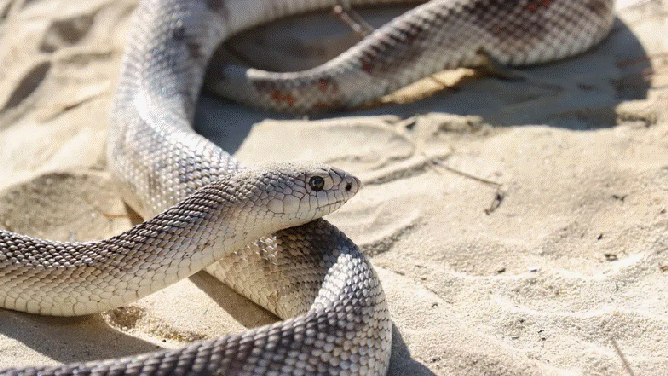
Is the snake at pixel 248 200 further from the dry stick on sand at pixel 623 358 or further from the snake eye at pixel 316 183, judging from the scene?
the dry stick on sand at pixel 623 358

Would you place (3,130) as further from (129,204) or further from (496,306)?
(496,306)

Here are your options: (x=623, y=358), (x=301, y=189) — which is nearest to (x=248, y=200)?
(x=301, y=189)

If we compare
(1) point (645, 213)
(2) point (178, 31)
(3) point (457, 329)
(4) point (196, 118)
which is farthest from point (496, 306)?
(2) point (178, 31)

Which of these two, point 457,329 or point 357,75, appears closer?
point 457,329

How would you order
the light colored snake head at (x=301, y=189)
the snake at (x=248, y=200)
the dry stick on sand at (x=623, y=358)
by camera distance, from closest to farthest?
the snake at (x=248, y=200) → the dry stick on sand at (x=623, y=358) → the light colored snake head at (x=301, y=189)

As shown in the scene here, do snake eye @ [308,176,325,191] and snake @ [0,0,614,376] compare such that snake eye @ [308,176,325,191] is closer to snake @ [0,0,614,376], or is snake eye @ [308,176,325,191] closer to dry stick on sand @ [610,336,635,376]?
snake @ [0,0,614,376]

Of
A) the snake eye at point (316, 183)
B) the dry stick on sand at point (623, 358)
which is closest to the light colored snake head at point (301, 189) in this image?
the snake eye at point (316, 183)

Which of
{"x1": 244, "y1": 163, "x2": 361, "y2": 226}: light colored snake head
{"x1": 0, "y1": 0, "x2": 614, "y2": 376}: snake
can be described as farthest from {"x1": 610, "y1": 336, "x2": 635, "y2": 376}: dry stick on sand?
{"x1": 244, "y1": 163, "x2": 361, "y2": 226}: light colored snake head

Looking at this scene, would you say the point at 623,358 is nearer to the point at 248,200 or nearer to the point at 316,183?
the point at 316,183
